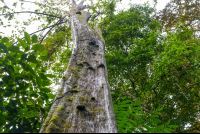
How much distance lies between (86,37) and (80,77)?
128cm

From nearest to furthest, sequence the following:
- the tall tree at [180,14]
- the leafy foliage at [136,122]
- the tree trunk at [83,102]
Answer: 1. the tree trunk at [83,102]
2. the leafy foliage at [136,122]
3. the tall tree at [180,14]

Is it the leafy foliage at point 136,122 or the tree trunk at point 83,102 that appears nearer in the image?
the tree trunk at point 83,102

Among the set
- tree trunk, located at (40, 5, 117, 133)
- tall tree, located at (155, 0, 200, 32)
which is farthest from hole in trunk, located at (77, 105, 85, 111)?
tall tree, located at (155, 0, 200, 32)

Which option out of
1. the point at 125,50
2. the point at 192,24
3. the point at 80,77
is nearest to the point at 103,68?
the point at 80,77

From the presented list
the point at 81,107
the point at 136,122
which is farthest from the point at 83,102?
the point at 136,122

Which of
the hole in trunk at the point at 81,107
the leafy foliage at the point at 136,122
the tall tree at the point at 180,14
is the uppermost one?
the tall tree at the point at 180,14

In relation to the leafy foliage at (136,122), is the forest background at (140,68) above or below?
above

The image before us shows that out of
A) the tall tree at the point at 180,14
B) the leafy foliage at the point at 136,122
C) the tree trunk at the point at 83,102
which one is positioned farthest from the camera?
the tall tree at the point at 180,14

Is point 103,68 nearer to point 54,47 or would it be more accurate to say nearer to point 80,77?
point 80,77

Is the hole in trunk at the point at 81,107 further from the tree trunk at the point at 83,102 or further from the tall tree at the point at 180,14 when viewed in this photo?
the tall tree at the point at 180,14

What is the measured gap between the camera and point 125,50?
704 centimetres

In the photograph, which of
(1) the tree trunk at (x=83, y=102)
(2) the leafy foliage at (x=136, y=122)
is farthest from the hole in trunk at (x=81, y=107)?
(2) the leafy foliage at (x=136, y=122)

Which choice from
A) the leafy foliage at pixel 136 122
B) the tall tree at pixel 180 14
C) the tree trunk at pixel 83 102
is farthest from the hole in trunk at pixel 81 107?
the tall tree at pixel 180 14

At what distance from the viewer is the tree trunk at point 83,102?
90 centimetres
